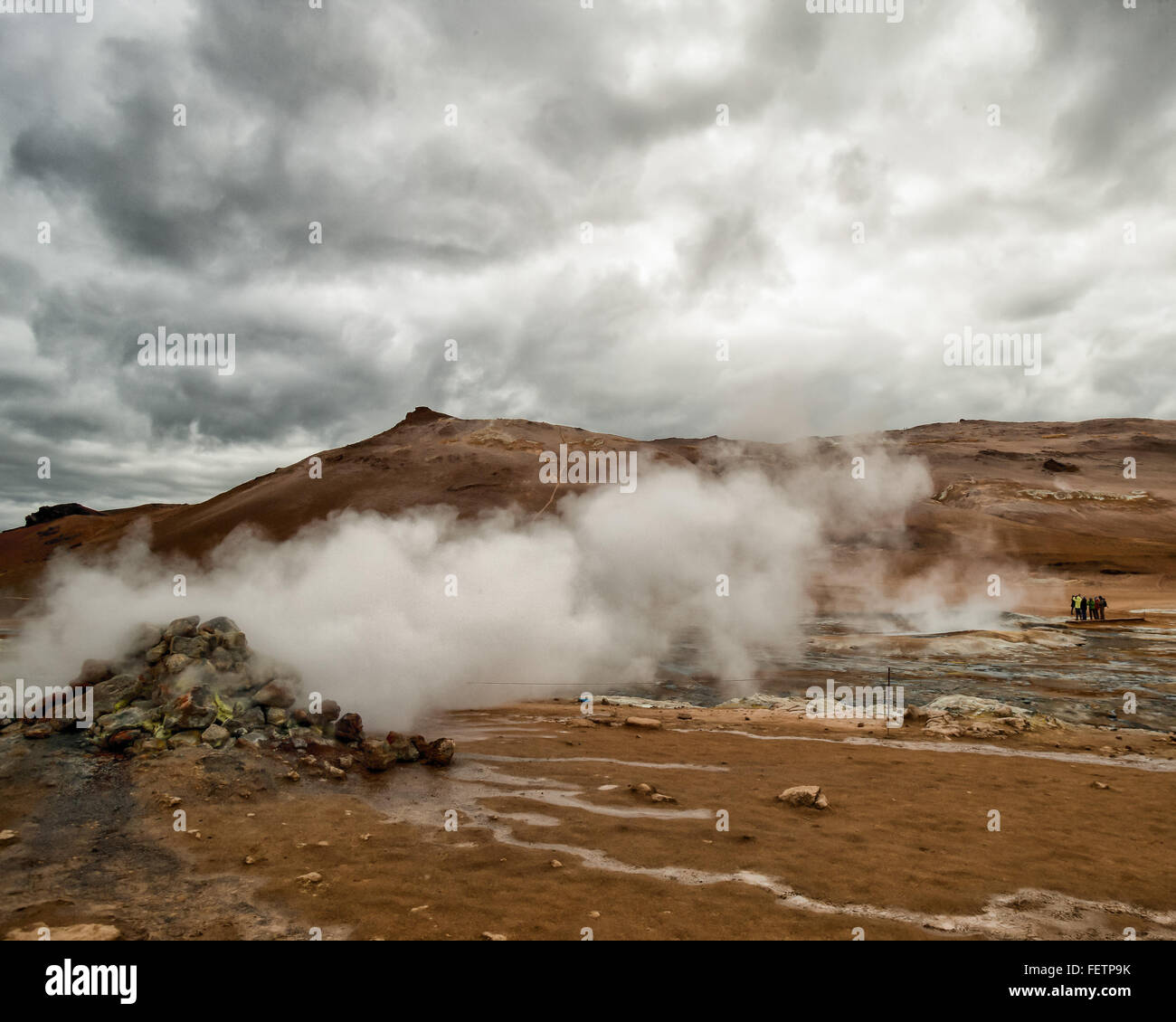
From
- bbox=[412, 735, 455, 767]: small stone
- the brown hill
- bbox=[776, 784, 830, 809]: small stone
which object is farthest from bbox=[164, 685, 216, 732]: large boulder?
the brown hill

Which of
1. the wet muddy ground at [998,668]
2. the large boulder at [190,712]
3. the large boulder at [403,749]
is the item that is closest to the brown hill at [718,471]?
the wet muddy ground at [998,668]

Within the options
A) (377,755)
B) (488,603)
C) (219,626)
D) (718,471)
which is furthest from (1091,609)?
(219,626)

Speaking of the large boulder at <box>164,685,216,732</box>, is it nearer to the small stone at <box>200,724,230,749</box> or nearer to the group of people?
the small stone at <box>200,724,230,749</box>

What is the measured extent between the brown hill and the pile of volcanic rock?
43991 millimetres

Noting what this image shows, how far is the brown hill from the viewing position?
181 ft

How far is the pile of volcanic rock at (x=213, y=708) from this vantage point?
1002 centimetres

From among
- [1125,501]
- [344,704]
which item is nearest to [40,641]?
[344,704]

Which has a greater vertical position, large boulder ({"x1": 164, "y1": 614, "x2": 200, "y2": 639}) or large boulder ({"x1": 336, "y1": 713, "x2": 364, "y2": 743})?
large boulder ({"x1": 164, "y1": 614, "x2": 200, "y2": 639})

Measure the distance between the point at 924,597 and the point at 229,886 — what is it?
43532mm

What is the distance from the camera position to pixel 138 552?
5700 cm

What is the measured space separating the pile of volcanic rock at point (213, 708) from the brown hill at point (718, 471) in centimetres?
4399
